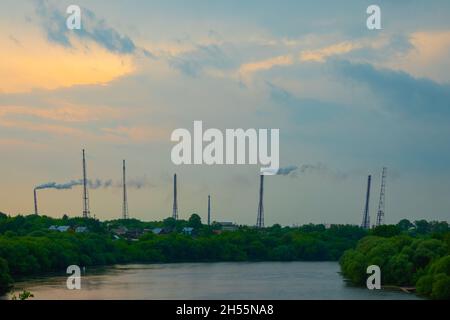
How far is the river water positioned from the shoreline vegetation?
0.95 metres

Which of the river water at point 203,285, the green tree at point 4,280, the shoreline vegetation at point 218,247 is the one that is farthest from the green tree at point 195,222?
the green tree at point 4,280

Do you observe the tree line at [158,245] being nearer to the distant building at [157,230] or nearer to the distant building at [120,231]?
the distant building at [120,231]

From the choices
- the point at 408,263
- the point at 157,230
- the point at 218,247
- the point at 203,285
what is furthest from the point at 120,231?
the point at 408,263

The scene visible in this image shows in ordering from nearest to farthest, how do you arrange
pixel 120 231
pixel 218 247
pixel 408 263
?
pixel 408 263, pixel 218 247, pixel 120 231

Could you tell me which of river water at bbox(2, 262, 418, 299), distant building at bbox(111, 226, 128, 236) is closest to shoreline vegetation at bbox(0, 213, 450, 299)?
distant building at bbox(111, 226, 128, 236)

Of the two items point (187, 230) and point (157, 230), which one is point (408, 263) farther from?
point (157, 230)

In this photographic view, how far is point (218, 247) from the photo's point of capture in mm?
39281

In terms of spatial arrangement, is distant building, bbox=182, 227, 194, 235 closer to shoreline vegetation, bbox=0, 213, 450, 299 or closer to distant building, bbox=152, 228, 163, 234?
shoreline vegetation, bbox=0, 213, 450, 299

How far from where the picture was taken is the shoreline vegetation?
21531 millimetres

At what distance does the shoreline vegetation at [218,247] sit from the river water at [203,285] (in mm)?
955

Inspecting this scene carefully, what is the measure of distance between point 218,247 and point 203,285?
53.4 ft

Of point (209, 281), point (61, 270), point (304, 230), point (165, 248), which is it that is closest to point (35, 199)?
point (165, 248)

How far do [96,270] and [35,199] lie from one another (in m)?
18.9

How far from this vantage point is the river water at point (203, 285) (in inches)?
778
